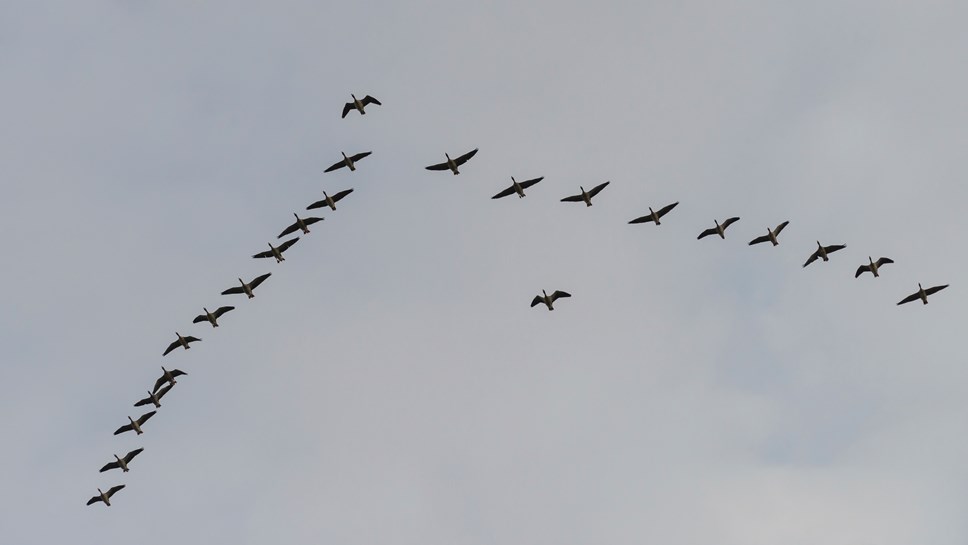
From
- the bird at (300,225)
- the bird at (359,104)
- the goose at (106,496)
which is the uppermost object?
the bird at (359,104)

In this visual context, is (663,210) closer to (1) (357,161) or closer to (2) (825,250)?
(2) (825,250)

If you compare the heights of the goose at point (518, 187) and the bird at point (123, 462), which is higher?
the goose at point (518, 187)

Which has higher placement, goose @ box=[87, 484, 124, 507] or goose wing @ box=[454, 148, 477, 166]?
goose wing @ box=[454, 148, 477, 166]

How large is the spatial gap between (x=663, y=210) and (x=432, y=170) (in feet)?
84.4

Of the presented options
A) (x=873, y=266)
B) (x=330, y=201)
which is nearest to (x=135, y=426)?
(x=330, y=201)

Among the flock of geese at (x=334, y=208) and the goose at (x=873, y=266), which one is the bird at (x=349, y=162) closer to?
the flock of geese at (x=334, y=208)

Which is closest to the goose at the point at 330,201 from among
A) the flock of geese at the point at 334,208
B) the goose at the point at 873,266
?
the flock of geese at the point at 334,208

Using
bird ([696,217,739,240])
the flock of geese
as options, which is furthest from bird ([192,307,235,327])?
bird ([696,217,739,240])

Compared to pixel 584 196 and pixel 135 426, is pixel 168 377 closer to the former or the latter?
pixel 135 426

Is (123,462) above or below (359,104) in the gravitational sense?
below

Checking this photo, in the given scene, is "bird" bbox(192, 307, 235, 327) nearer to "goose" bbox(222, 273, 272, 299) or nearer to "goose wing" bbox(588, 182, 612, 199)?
"goose" bbox(222, 273, 272, 299)

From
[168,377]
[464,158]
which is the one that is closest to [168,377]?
[168,377]

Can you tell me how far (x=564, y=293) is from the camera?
5960 inches

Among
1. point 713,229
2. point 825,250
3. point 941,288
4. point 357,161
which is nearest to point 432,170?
point 357,161
